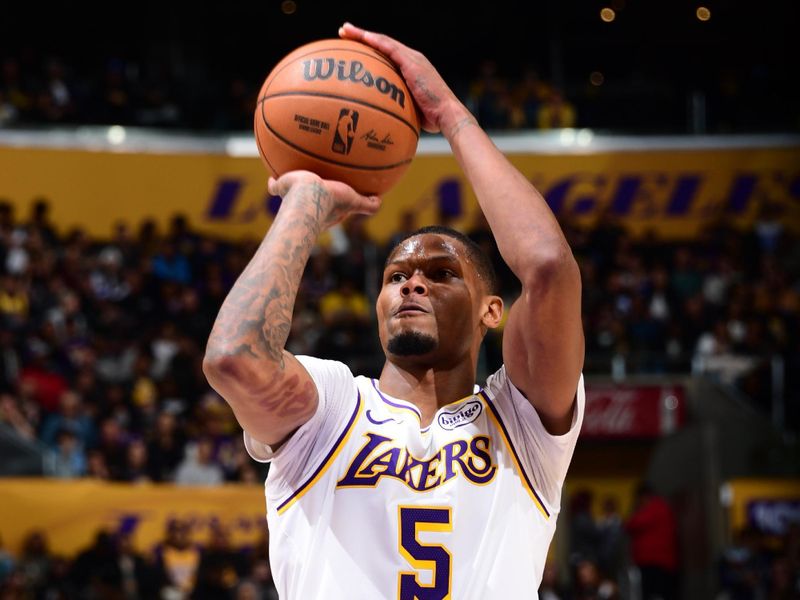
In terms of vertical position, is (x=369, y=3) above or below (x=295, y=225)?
below

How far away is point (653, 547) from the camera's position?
1309 centimetres

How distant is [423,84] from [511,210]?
1.86ft

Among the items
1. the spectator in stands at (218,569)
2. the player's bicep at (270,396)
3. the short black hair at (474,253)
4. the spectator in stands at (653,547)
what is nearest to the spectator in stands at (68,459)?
the spectator in stands at (218,569)

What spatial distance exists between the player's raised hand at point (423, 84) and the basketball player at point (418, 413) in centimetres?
2

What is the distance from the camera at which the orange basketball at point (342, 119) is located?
3.79 meters

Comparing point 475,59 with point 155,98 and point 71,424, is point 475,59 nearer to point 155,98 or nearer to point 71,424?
point 155,98

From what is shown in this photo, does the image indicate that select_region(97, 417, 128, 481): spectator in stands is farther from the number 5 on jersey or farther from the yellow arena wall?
the number 5 on jersey

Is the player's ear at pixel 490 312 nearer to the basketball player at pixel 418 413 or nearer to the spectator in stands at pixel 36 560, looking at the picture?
the basketball player at pixel 418 413

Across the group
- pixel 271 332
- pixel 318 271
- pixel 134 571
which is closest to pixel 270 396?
pixel 271 332

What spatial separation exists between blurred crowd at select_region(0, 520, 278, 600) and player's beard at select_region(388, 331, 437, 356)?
24.9ft

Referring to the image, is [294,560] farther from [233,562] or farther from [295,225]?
[233,562]

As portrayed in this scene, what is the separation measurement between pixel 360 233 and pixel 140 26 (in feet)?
20.8

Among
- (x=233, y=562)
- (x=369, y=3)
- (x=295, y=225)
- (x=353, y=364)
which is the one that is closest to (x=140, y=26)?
(x=369, y=3)

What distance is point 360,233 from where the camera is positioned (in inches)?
674
